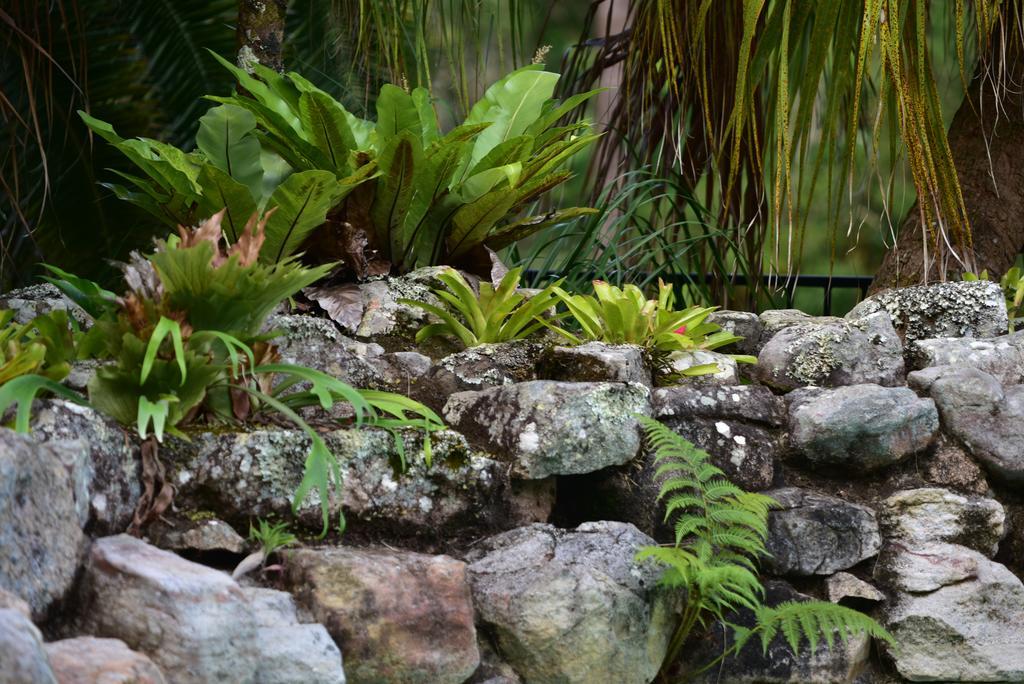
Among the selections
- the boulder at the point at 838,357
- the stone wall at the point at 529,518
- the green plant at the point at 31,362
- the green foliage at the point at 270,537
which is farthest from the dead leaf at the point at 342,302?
the boulder at the point at 838,357

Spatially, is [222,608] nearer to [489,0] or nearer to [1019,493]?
[1019,493]

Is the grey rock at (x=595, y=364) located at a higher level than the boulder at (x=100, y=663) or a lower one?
higher

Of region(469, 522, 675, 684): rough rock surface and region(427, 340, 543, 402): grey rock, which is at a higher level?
region(427, 340, 543, 402): grey rock

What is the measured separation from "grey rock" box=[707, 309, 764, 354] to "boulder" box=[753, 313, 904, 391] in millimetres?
244

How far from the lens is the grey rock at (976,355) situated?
2531 millimetres

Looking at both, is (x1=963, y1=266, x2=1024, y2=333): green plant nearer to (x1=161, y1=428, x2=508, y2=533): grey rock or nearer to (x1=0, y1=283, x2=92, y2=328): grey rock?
(x1=161, y1=428, x2=508, y2=533): grey rock

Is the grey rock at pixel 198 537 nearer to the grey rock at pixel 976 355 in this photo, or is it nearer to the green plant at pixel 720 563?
the green plant at pixel 720 563

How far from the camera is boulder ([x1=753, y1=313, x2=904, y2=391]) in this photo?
2471 millimetres

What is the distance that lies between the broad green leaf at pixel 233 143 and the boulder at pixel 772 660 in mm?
1454

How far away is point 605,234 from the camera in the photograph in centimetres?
373

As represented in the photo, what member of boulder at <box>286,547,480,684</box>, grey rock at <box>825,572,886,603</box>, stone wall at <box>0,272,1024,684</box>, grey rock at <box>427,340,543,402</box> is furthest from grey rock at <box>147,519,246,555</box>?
grey rock at <box>825,572,886,603</box>

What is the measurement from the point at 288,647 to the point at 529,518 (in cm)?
64

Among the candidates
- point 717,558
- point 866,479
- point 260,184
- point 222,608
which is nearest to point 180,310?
point 222,608

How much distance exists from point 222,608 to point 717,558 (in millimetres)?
881
